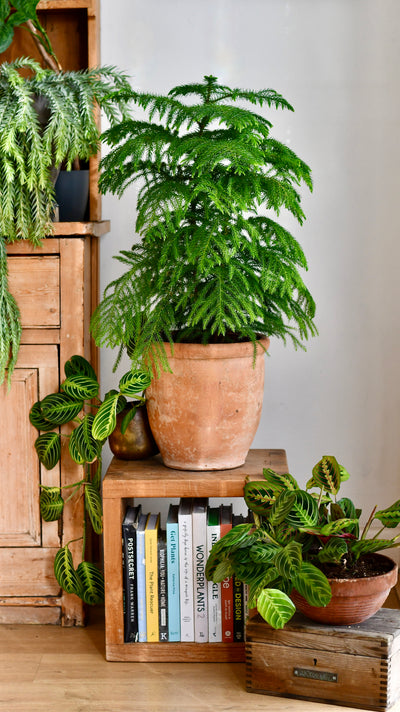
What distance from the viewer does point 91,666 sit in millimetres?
1869

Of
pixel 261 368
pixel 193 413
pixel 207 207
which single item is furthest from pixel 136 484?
pixel 207 207

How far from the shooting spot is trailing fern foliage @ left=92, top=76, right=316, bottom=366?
1687 millimetres

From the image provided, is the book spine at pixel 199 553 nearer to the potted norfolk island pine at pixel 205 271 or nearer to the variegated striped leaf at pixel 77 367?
the potted norfolk island pine at pixel 205 271

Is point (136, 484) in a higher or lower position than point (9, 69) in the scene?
lower

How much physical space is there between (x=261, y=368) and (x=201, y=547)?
1.45ft

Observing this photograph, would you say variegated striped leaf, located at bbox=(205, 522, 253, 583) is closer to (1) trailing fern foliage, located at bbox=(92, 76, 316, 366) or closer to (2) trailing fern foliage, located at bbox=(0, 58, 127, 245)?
(1) trailing fern foliage, located at bbox=(92, 76, 316, 366)

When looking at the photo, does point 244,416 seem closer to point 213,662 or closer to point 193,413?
point 193,413

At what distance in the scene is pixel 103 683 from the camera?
5.86ft

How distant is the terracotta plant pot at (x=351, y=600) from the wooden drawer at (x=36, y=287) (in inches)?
35.6

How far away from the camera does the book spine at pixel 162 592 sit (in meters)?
1.88

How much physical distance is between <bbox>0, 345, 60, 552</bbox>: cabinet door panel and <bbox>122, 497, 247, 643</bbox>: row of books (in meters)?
0.30

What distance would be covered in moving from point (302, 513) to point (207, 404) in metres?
0.33

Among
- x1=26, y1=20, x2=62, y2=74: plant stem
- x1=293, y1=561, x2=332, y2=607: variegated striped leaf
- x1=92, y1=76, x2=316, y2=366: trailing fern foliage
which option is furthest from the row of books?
x1=26, y1=20, x2=62, y2=74: plant stem

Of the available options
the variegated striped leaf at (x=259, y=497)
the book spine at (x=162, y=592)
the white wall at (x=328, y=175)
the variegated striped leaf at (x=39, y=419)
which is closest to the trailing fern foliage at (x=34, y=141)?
the variegated striped leaf at (x=39, y=419)
